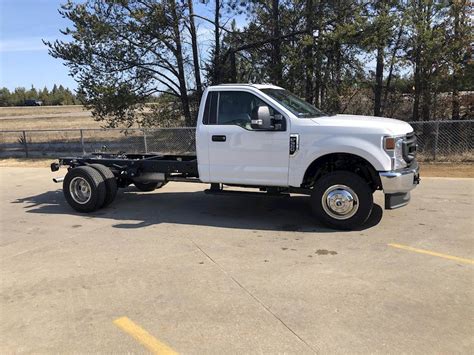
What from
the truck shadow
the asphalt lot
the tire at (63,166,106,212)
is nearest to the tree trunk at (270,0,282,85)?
the truck shadow

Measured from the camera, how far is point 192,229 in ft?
22.4

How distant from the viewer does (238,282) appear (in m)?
4.74

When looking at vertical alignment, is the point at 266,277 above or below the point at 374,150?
below

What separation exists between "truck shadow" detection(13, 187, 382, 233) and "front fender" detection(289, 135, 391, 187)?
31.1 inches

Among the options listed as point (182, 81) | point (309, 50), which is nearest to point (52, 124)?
point (182, 81)

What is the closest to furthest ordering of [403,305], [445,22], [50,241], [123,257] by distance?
[403,305] < [123,257] < [50,241] < [445,22]

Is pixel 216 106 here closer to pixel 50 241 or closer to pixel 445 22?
pixel 50 241

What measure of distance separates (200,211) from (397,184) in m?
3.41

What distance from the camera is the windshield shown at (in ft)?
22.5

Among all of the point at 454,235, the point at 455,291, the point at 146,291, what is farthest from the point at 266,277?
the point at 454,235

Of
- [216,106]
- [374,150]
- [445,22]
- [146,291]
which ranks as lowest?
[146,291]

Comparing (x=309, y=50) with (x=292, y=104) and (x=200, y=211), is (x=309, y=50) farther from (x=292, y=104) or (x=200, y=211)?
(x=200, y=211)

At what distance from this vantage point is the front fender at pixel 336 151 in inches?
242

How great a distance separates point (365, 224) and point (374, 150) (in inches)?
47.5
